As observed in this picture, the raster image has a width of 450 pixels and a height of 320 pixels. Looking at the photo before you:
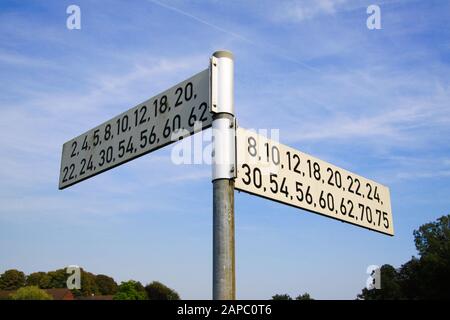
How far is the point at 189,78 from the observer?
12.7 feet

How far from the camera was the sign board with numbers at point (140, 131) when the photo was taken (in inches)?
146

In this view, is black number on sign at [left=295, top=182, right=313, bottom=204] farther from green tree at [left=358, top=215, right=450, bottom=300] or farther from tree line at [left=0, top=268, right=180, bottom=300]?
tree line at [left=0, top=268, right=180, bottom=300]

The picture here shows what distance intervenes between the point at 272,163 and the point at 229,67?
2.99 ft

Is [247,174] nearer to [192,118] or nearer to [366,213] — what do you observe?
[192,118]

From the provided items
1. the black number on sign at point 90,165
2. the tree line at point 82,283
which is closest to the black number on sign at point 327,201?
the black number on sign at point 90,165

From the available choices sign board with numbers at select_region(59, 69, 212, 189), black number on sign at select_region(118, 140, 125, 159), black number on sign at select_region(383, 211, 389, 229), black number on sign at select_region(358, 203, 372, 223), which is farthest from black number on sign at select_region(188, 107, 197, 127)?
black number on sign at select_region(383, 211, 389, 229)

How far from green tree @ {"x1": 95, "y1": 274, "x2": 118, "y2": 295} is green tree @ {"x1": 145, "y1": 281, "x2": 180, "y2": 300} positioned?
32468 mm

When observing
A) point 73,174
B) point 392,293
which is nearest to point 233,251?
point 73,174

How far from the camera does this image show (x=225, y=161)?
3.31m

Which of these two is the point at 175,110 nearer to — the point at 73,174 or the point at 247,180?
the point at 247,180

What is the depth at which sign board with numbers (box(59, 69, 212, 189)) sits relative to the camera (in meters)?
3.70

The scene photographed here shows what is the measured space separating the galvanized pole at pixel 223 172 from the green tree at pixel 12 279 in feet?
448

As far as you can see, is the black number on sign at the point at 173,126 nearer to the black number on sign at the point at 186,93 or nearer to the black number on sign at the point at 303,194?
the black number on sign at the point at 186,93

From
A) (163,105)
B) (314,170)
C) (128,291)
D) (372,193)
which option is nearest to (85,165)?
(163,105)
